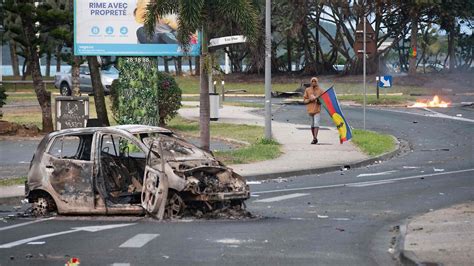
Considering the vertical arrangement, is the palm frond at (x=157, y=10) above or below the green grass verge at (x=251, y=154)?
above

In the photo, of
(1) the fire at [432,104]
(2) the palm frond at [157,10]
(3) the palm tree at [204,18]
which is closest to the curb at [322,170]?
(3) the palm tree at [204,18]

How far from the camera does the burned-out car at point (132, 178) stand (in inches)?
526

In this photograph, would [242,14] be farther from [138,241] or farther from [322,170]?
[138,241]

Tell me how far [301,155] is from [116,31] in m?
6.30

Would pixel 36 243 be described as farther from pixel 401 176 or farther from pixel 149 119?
pixel 149 119

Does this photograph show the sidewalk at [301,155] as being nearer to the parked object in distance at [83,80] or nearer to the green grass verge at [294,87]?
the parked object in distance at [83,80]

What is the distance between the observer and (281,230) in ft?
41.4

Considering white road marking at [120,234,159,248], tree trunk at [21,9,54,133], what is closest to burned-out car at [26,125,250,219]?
white road marking at [120,234,159,248]

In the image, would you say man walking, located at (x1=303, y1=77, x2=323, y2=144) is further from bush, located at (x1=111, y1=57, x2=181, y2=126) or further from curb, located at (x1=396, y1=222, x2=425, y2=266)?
curb, located at (x1=396, y1=222, x2=425, y2=266)

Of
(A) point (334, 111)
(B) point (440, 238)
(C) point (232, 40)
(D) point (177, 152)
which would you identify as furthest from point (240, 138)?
(B) point (440, 238)

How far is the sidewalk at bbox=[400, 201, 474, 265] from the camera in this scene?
10.0 m

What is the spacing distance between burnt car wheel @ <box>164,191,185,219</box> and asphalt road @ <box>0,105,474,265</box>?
184mm

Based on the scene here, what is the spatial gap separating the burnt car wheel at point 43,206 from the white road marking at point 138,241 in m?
2.74

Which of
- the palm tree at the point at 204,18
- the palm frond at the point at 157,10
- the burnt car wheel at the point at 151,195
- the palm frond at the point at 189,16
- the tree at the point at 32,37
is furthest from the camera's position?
the tree at the point at 32,37
